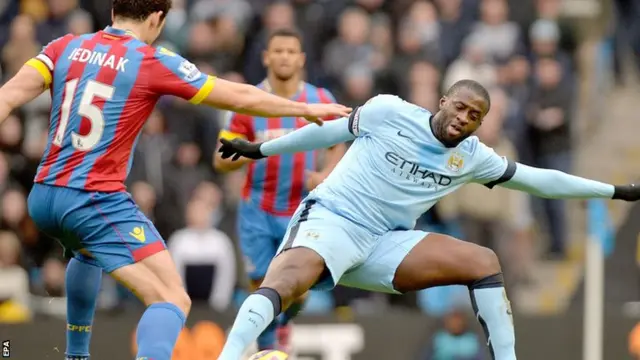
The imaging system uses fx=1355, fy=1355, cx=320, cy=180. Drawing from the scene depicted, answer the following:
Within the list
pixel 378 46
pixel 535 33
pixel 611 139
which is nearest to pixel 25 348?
pixel 378 46

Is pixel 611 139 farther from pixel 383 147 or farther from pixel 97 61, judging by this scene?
pixel 97 61

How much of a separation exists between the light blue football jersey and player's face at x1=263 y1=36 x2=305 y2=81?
181 cm

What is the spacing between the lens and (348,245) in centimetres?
796

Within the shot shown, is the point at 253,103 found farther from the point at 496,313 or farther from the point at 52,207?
the point at 496,313

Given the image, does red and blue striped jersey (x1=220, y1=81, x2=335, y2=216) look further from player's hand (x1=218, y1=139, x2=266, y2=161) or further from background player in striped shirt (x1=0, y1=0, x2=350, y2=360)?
background player in striped shirt (x1=0, y1=0, x2=350, y2=360)

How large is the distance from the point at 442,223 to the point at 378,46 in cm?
255

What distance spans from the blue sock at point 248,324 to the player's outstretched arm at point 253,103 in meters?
1.05

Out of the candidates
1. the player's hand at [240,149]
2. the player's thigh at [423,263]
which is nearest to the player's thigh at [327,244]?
Result: the player's thigh at [423,263]

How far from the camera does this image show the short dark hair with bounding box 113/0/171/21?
25.2 ft

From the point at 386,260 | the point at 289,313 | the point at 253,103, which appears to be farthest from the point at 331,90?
the point at 253,103

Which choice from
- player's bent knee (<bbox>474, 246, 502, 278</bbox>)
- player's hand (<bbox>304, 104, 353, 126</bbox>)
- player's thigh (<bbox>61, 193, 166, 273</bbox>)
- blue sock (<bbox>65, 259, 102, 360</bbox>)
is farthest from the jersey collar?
player's bent knee (<bbox>474, 246, 502, 278</bbox>)

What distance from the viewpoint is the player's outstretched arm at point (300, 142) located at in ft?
26.9

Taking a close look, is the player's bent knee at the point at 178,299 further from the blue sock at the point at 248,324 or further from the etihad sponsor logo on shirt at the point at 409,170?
the etihad sponsor logo on shirt at the point at 409,170

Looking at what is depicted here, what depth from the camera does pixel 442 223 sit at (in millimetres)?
13883
